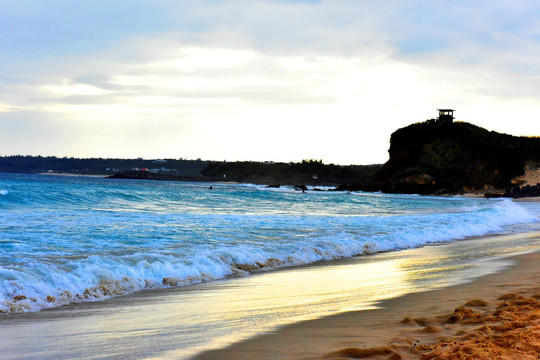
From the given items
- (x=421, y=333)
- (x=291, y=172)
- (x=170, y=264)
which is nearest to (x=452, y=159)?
(x=291, y=172)

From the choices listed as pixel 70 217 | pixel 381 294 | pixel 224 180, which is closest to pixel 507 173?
pixel 70 217

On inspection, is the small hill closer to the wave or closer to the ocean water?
the ocean water

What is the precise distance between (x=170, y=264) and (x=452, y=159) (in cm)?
8623

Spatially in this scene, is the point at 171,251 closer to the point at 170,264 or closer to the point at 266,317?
the point at 170,264

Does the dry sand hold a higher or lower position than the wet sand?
higher

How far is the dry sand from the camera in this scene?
409cm

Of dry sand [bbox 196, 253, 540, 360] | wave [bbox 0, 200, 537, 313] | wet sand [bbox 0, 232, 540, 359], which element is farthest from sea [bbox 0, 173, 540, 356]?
dry sand [bbox 196, 253, 540, 360]

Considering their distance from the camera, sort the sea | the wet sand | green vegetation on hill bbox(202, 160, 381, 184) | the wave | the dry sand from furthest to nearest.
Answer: green vegetation on hill bbox(202, 160, 381, 184)
the sea
the wave
the wet sand
the dry sand

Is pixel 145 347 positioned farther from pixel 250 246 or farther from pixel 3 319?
pixel 250 246

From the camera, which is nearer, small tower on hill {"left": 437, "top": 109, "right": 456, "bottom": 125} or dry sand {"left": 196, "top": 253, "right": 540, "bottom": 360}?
dry sand {"left": 196, "top": 253, "right": 540, "bottom": 360}

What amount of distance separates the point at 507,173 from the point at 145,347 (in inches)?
3443

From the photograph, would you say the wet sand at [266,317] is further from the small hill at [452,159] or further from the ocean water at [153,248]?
the small hill at [452,159]

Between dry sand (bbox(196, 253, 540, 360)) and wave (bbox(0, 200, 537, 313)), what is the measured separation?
144 inches

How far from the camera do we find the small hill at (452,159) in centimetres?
8294
